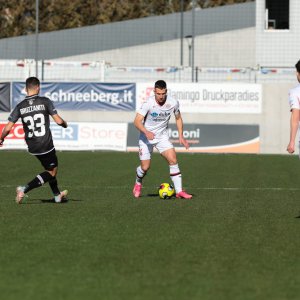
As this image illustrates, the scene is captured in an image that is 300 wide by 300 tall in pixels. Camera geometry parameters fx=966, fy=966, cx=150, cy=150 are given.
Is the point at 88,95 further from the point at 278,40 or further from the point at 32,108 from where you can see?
the point at 32,108

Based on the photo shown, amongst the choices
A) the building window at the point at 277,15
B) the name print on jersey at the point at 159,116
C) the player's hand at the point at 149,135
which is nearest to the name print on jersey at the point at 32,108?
the player's hand at the point at 149,135

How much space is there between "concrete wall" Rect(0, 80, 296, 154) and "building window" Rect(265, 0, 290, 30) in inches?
490

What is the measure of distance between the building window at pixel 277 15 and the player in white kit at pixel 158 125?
105ft

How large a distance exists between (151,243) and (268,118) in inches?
993

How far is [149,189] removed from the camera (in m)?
17.8

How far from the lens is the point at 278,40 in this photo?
46.1 m

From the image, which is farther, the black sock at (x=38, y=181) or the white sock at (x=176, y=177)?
the white sock at (x=176, y=177)

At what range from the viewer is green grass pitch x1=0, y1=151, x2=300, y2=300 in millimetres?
7375

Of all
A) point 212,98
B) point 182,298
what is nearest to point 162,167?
point 212,98

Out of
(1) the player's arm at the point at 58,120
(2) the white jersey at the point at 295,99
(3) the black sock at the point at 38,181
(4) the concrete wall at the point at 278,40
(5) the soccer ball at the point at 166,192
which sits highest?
(4) the concrete wall at the point at 278,40

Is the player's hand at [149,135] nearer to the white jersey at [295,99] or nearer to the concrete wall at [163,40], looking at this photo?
the white jersey at [295,99]

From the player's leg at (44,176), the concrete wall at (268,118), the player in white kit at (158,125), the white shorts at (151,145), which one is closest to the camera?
the player's leg at (44,176)

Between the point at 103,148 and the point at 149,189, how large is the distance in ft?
53.1

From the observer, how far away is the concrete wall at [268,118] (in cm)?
3444
